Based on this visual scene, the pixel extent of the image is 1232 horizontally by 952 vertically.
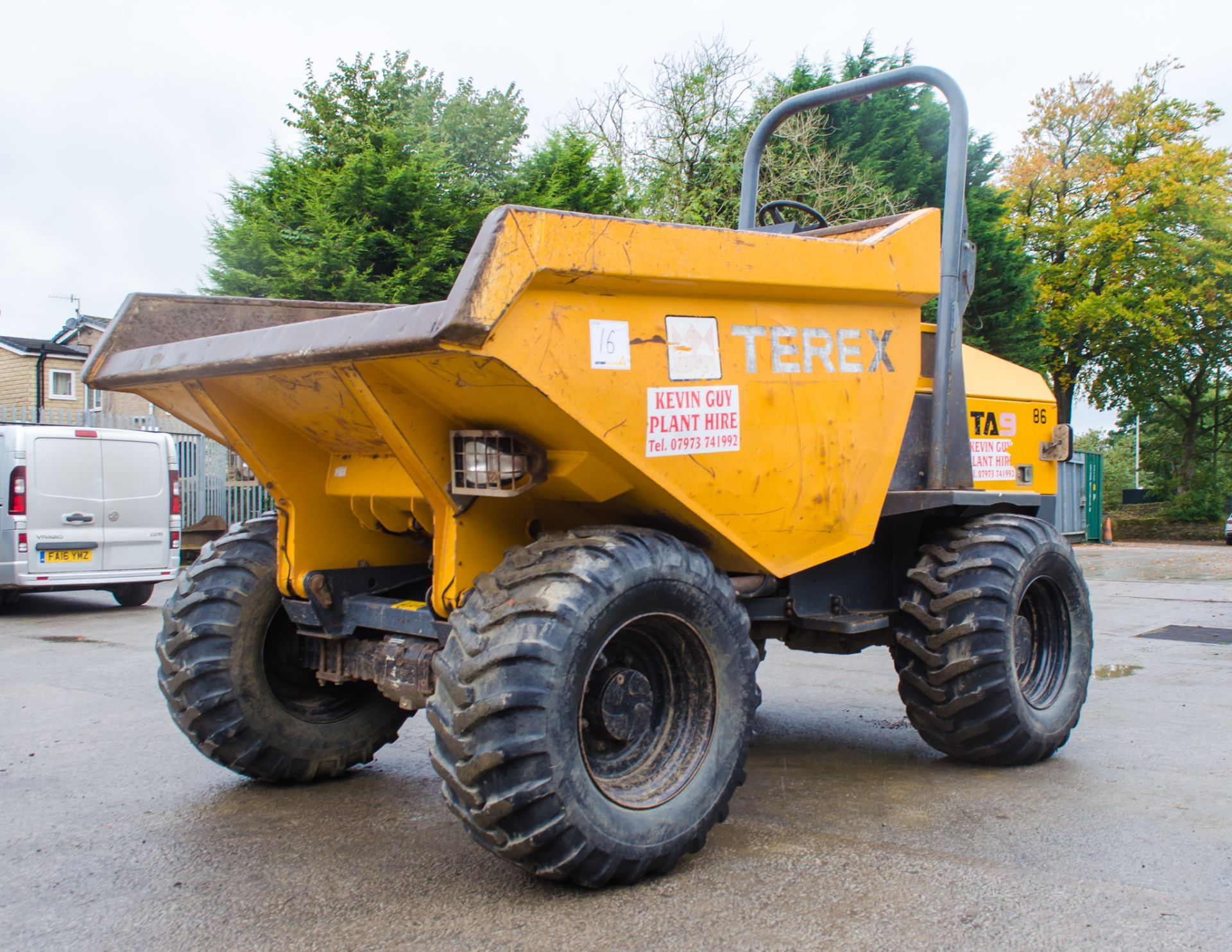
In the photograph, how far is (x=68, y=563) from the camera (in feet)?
38.7

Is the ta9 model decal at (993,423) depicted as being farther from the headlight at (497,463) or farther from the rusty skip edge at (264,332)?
the rusty skip edge at (264,332)

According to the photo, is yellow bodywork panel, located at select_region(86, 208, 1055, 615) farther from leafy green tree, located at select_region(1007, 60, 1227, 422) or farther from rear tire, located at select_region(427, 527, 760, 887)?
leafy green tree, located at select_region(1007, 60, 1227, 422)

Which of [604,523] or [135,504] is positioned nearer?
[604,523]

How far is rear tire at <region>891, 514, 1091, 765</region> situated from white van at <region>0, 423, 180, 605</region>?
9.64 meters

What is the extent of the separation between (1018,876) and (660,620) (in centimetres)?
138

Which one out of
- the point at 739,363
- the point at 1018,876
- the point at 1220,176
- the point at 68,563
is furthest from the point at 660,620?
the point at 1220,176

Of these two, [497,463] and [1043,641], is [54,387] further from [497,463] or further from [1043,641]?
[497,463]

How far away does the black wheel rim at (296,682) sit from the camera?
461 cm

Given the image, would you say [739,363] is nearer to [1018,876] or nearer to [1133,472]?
[1018,876]

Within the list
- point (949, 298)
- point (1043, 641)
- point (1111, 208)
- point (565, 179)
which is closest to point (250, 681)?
point (949, 298)

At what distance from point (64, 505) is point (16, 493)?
1.62 feet

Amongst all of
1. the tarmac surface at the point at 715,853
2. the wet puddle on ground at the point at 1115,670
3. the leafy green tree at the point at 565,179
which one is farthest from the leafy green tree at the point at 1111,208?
the tarmac surface at the point at 715,853

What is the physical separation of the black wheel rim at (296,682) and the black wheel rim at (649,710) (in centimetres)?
146

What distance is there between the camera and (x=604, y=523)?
13.4ft
